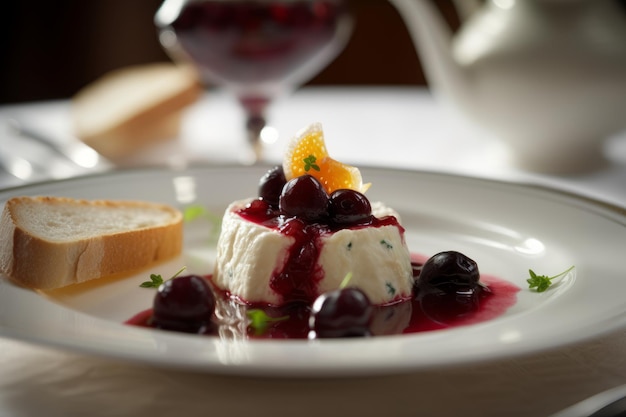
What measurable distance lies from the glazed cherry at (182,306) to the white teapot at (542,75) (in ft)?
5.23

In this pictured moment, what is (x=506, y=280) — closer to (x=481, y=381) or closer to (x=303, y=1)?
(x=481, y=381)

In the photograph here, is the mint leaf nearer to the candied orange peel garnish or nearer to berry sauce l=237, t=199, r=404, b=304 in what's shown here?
berry sauce l=237, t=199, r=404, b=304

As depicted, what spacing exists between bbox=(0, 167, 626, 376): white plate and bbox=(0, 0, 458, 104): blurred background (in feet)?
12.2

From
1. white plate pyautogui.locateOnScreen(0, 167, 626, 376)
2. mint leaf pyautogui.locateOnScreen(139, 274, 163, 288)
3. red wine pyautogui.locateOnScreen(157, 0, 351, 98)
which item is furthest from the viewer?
red wine pyautogui.locateOnScreen(157, 0, 351, 98)

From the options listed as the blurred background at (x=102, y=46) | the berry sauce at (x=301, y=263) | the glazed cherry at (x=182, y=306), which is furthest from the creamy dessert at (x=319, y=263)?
the blurred background at (x=102, y=46)

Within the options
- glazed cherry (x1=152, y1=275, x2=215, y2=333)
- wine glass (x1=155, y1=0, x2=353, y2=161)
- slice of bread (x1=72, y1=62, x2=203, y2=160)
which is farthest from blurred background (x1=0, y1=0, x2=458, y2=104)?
glazed cherry (x1=152, y1=275, x2=215, y2=333)

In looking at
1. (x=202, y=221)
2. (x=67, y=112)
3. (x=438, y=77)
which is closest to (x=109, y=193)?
(x=202, y=221)

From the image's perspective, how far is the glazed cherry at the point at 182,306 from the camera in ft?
4.64

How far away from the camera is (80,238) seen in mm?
1740

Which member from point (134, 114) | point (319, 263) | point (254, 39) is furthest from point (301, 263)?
point (134, 114)

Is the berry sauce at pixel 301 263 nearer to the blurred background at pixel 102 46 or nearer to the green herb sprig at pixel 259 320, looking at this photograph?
the green herb sprig at pixel 259 320

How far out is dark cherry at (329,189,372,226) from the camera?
169 centimetres

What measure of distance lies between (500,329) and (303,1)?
1.88 m

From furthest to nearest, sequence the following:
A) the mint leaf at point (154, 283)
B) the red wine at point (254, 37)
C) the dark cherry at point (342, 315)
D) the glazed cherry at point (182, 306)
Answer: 1. the red wine at point (254, 37)
2. the mint leaf at point (154, 283)
3. the glazed cherry at point (182, 306)
4. the dark cherry at point (342, 315)
